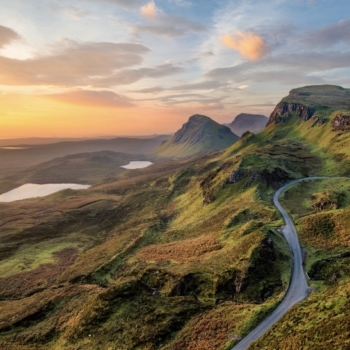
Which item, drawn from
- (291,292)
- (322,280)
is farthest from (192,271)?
(322,280)

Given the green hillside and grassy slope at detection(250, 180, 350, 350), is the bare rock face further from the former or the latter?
grassy slope at detection(250, 180, 350, 350)

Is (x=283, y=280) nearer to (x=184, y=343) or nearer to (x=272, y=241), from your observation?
(x=272, y=241)

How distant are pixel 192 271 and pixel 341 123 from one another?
155 metres

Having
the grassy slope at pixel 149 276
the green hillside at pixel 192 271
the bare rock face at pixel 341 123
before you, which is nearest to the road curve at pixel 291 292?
the green hillside at pixel 192 271

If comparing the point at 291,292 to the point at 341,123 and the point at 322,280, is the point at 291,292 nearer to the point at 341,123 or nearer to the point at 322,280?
the point at 322,280

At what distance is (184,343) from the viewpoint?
42.5m

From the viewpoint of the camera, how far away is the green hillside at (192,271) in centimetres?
4388

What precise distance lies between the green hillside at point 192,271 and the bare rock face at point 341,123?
3081 centimetres

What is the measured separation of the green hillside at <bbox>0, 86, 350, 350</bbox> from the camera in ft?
144

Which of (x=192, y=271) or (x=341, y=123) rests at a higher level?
(x=341, y=123)

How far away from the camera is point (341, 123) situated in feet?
576

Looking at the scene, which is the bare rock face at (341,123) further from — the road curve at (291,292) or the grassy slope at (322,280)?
the road curve at (291,292)

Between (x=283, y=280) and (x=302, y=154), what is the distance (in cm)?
11796

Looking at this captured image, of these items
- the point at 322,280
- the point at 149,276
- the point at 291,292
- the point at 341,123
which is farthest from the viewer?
the point at 341,123
